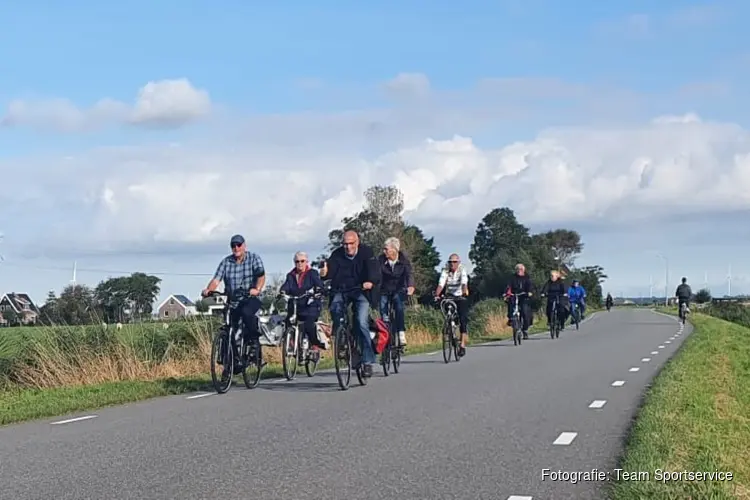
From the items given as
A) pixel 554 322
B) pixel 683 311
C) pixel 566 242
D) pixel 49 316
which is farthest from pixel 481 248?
pixel 49 316

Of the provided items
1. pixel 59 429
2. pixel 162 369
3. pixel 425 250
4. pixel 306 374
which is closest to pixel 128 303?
pixel 162 369

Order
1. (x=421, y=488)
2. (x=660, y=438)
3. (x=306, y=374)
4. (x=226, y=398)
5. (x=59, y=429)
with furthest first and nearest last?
(x=306, y=374) < (x=226, y=398) < (x=59, y=429) < (x=660, y=438) < (x=421, y=488)

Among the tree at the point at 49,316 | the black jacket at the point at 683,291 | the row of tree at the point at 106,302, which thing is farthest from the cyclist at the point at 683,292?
the tree at the point at 49,316

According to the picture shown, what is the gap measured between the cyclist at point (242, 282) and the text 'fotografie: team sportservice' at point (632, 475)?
6766 mm

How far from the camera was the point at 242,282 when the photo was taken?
13703 millimetres

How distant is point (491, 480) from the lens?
721 cm

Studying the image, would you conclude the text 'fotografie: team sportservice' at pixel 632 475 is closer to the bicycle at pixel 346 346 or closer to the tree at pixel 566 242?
the bicycle at pixel 346 346

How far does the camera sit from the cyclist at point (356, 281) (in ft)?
45.8

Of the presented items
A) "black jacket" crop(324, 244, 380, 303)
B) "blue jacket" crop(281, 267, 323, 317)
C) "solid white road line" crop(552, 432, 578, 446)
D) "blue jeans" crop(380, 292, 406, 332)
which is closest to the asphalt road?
"solid white road line" crop(552, 432, 578, 446)

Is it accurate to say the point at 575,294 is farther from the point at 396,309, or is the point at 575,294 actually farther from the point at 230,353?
the point at 230,353

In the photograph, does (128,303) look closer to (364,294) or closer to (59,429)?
(364,294)

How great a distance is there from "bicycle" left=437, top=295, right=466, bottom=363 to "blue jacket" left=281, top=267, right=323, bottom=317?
433cm

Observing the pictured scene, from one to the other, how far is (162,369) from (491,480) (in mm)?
9833

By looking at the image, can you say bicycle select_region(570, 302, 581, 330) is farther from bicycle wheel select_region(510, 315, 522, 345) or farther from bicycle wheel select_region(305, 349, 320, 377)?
bicycle wheel select_region(305, 349, 320, 377)
